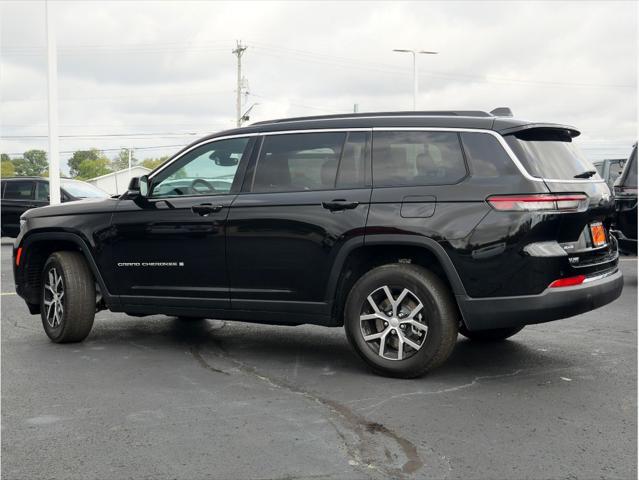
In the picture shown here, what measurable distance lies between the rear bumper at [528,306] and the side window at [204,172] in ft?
6.99

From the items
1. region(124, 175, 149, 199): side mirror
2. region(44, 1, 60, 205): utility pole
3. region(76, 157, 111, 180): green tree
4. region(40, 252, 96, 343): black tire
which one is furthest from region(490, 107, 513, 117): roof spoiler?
region(76, 157, 111, 180): green tree

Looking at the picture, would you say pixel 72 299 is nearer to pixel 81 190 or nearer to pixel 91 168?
pixel 81 190

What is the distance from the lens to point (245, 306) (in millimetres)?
5887

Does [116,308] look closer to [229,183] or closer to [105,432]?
[229,183]

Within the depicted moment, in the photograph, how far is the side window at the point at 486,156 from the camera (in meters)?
5.11

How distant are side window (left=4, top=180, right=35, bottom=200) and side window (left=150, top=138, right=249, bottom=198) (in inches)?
562

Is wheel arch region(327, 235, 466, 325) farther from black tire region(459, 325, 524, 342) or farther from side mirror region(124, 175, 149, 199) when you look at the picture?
side mirror region(124, 175, 149, 199)

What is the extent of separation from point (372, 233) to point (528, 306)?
1.16 metres

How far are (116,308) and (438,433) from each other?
134 inches

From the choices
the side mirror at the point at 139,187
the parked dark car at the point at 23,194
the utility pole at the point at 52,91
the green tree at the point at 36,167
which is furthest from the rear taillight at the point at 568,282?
the green tree at the point at 36,167

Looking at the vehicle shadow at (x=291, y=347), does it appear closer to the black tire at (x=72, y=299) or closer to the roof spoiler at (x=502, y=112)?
the black tire at (x=72, y=299)

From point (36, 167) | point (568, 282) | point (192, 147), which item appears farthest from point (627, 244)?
point (36, 167)

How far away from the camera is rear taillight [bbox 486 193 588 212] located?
16.4 ft

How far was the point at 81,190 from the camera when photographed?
63.5 ft
